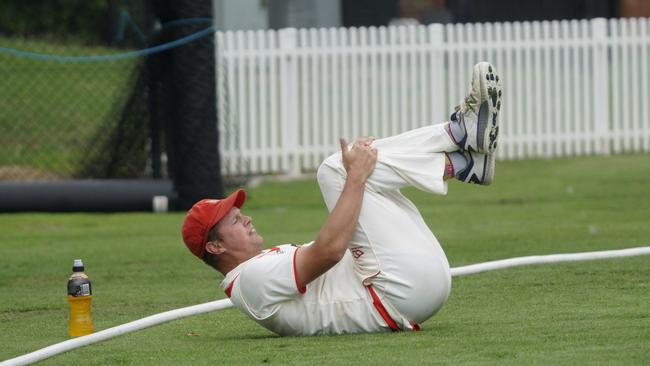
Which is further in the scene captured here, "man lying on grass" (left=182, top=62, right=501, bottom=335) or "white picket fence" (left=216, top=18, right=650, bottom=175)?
"white picket fence" (left=216, top=18, right=650, bottom=175)

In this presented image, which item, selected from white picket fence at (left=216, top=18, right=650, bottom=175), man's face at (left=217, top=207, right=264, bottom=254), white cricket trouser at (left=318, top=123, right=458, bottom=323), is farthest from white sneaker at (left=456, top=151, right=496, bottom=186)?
white picket fence at (left=216, top=18, right=650, bottom=175)

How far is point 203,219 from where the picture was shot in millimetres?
6242

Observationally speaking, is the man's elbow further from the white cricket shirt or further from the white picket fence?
the white picket fence

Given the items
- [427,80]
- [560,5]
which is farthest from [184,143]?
[560,5]

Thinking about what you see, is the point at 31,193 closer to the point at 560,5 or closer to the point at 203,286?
the point at 203,286

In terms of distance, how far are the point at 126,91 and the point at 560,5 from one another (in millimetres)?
15163

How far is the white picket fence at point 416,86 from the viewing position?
16828 mm

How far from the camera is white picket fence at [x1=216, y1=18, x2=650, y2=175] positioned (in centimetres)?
1683

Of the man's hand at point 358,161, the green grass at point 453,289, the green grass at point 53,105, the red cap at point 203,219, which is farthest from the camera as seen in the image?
the green grass at point 53,105

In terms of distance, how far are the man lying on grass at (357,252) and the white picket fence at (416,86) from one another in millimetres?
9701

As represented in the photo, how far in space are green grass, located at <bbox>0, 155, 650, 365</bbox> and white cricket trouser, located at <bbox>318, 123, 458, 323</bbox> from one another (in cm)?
19

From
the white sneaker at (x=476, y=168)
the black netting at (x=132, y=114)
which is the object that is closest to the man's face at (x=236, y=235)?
the white sneaker at (x=476, y=168)

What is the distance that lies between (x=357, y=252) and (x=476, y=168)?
2.46 ft

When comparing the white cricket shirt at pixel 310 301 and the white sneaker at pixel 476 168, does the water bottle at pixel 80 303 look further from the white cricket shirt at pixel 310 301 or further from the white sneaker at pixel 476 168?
the white sneaker at pixel 476 168
